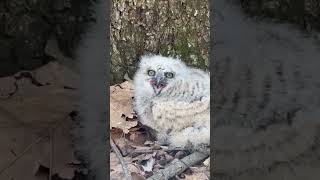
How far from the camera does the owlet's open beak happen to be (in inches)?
155

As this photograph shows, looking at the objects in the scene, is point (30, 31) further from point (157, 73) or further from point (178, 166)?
point (157, 73)

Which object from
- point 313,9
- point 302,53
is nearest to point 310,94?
point 302,53

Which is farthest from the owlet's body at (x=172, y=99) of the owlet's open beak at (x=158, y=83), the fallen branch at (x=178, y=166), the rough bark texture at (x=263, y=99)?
the rough bark texture at (x=263, y=99)

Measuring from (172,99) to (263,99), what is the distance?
250 centimetres

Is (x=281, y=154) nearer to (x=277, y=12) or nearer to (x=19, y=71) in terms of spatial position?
(x=277, y=12)

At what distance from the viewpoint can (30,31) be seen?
56.2 inches

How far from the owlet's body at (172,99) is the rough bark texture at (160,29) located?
0.08 m

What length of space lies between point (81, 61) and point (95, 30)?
0.09 metres

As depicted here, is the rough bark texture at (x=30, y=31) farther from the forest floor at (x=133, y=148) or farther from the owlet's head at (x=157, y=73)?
the owlet's head at (x=157, y=73)

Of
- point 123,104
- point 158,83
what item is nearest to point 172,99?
point 158,83

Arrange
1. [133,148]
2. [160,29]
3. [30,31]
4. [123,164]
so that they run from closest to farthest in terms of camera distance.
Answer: [30,31]
[123,164]
[133,148]
[160,29]

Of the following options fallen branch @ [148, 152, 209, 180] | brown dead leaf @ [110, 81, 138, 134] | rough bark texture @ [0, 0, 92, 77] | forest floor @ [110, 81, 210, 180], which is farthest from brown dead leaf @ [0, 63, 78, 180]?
brown dead leaf @ [110, 81, 138, 134]

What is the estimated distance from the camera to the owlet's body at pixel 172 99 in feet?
12.7

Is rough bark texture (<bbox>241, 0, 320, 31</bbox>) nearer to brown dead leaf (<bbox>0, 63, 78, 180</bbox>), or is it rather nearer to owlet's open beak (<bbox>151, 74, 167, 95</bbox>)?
brown dead leaf (<bbox>0, 63, 78, 180</bbox>)
